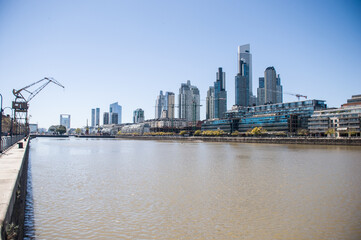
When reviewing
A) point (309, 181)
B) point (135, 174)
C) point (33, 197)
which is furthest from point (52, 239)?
point (309, 181)

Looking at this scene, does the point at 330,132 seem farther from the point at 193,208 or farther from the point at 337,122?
the point at 193,208

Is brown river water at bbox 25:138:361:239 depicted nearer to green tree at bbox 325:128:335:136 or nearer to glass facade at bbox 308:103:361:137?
glass facade at bbox 308:103:361:137

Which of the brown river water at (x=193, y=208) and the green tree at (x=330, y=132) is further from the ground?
the green tree at (x=330, y=132)

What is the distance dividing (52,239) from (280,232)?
1054 cm

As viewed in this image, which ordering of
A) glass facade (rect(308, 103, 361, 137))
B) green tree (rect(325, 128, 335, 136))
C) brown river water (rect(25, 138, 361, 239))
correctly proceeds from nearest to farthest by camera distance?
brown river water (rect(25, 138, 361, 239))
glass facade (rect(308, 103, 361, 137))
green tree (rect(325, 128, 335, 136))

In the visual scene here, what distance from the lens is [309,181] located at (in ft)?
Result: 92.6

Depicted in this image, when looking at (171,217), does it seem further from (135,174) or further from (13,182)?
(135,174)

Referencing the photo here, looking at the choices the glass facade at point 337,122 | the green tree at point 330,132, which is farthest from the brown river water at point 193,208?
the green tree at point 330,132

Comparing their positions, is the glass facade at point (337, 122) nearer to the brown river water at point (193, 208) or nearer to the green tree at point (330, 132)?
the green tree at point (330, 132)

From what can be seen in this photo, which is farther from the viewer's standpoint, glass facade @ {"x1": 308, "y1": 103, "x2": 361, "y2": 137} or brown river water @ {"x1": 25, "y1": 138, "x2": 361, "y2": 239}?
glass facade @ {"x1": 308, "y1": 103, "x2": 361, "y2": 137}

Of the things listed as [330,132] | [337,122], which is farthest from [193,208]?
[337,122]

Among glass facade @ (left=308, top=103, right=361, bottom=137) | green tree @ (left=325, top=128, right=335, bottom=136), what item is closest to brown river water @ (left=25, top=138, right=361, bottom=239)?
glass facade @ (left=308, top=103, right=361, bottom=137)

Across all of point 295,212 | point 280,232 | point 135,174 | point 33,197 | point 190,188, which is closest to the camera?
point 280,232

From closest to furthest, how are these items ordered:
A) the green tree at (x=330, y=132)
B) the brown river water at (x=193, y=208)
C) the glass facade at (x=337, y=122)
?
the brown river water at (x=193, y=208), the glass facade at (x=337, y=122), the green tree at (x=330, y=132)
